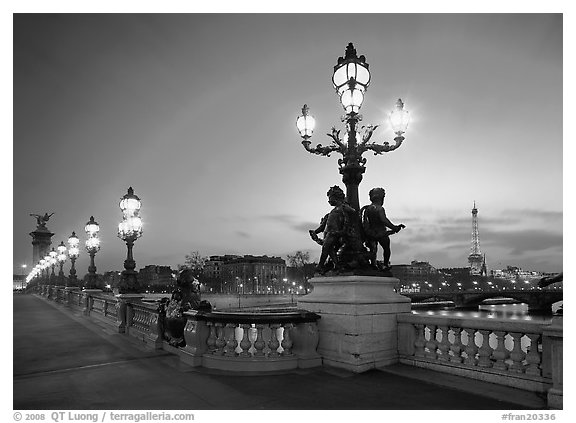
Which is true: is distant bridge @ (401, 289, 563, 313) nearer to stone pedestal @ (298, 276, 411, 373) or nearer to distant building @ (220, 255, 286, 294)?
distant building @ (220, 255, 286, 294)

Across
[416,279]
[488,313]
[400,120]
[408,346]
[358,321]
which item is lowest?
[488,313]

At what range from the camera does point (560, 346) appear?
5551mm

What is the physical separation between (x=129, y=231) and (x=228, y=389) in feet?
35.4

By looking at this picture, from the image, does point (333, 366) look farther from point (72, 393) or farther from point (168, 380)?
point (72, 393)

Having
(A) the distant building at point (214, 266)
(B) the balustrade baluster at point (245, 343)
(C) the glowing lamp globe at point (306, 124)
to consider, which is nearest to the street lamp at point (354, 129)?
(C) the glowing lamp globe at point (306, 124)

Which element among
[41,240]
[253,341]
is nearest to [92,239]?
[253,341]

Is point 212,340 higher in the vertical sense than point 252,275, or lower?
higher

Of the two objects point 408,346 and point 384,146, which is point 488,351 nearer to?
point 408,346

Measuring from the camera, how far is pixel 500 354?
681 centimetres

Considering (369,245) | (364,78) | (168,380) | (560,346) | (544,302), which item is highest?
(364,78)

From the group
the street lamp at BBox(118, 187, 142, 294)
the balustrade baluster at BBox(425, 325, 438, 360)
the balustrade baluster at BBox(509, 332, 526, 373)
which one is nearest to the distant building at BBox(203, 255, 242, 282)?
the street lamp at BBox(118, 187, 142, 294)

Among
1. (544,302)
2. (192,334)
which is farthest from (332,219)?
(544,302)

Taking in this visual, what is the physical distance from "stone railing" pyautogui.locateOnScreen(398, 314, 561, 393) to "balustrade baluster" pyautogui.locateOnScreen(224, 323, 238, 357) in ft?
10.4

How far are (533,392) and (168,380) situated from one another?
5545mm
